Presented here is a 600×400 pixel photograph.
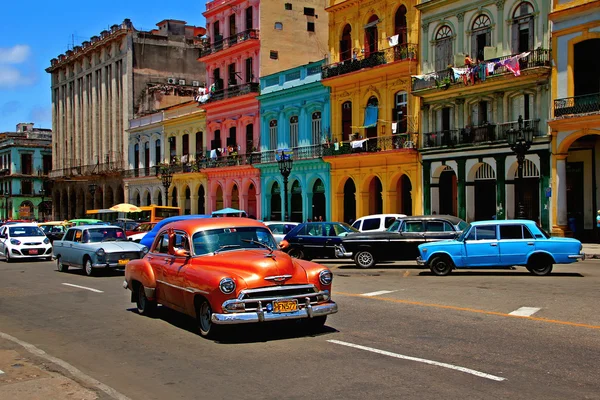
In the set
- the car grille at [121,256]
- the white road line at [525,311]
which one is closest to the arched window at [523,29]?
the car grille at [121,256]

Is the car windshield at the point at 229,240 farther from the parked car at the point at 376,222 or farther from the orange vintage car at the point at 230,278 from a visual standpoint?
the parked car at the point at 376,222

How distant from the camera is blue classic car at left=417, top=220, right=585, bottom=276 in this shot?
60.8ft

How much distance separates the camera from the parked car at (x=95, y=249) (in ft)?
69.5

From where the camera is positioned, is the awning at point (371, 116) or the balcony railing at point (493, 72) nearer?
the balcony railing at point (493, 72)

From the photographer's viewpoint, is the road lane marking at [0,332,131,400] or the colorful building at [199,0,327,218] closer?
the road lane marking at [0,332,131,400]

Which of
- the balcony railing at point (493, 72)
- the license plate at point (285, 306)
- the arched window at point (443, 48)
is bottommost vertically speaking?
the license plate at point (285, 306)

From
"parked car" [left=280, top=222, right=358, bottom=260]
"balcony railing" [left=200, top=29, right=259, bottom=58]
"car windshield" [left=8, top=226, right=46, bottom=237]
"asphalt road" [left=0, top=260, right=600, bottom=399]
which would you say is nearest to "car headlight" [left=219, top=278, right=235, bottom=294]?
"asphalt road" [left=0, top=260, right=600, bottom=399]

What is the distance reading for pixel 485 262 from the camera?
1905 centimetres

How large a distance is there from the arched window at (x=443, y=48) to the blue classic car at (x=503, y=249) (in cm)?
1703

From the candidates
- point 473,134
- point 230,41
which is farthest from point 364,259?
point 230,41

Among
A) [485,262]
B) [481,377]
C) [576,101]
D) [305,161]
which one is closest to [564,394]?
[481,377]

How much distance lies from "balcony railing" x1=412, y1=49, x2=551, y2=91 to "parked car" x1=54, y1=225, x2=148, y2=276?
1751 cm

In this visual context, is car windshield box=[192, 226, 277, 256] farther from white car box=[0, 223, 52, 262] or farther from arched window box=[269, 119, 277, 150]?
arched window box=[269, 119, 277, 150]

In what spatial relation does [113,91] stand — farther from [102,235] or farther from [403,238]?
[403,238]
